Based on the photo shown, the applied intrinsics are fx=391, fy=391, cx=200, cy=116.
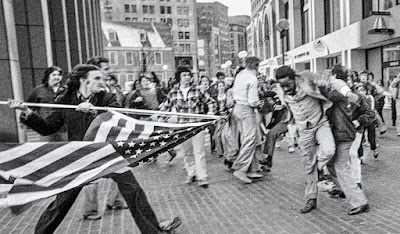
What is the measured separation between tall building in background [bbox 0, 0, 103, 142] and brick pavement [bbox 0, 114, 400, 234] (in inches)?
144

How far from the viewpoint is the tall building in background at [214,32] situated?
13259 centimetres

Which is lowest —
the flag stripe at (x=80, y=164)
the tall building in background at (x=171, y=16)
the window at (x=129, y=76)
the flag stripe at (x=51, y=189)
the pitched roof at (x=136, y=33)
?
the flag stripe at (x=51, y=189)

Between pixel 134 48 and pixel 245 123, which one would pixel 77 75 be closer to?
pixel 245 123

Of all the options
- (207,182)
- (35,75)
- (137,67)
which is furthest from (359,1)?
(137,67)

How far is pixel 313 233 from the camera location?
419cm

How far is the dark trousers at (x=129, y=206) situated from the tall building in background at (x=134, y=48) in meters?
59.7

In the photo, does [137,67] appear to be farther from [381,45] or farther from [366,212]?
[366,212]

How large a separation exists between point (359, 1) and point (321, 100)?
64.8 feet

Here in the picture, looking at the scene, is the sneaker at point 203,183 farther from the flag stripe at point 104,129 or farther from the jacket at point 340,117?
the flag stripe at point 104,129

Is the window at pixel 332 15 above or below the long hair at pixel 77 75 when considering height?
above

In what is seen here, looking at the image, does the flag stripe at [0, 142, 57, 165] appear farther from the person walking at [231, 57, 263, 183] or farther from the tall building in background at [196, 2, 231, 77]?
the tall building in background at [196, 2, 231, 77]

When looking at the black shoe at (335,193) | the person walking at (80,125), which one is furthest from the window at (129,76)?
the person walking at (80,125)

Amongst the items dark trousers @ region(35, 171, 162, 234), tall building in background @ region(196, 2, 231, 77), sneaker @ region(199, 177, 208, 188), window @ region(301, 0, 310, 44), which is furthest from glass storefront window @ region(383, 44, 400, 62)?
tall building in background @ region(196, 2, 231, 77)

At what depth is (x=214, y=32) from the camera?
147m
